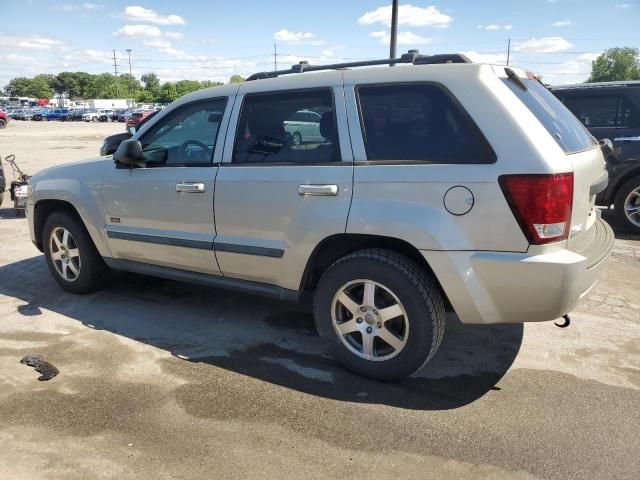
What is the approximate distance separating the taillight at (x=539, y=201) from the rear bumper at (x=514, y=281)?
0.44 feet

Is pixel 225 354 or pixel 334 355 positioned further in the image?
pixel 225 354

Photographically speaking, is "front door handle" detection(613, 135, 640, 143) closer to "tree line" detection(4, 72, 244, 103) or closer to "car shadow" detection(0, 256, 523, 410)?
"car shadow" detection(0, 256, 523, 410)

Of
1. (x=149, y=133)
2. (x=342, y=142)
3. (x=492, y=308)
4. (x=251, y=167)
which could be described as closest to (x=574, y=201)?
(x=492, y=308)

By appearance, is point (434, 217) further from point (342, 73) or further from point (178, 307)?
point (178, 307)

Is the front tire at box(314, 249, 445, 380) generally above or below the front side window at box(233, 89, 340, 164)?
below

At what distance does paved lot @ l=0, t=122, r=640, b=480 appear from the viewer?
259cm

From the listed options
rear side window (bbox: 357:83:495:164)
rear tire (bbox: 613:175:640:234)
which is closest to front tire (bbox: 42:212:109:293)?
rear side window (bbox: 357:83:495:164)

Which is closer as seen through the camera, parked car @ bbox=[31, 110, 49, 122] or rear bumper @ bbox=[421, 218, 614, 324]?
rear bumper @ bbox=[421, 218, 614, 324]

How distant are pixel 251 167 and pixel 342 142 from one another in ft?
2.35

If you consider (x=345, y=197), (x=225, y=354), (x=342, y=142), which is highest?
(x=342, y=142)

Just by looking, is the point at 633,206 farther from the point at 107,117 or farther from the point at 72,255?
the point at 107,117

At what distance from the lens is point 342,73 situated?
343cm

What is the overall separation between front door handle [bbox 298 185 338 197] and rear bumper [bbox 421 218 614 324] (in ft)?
2.21

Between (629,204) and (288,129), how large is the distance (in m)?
5.71
